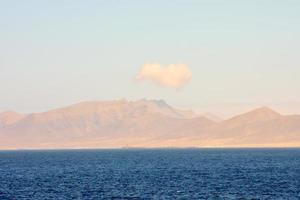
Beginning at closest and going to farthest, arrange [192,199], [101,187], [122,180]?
1. [192,199]
2. [101,187]
3. [122,180]

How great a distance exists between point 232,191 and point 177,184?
13897 millimetres

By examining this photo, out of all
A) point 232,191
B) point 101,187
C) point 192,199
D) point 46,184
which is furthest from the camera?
point 46,184

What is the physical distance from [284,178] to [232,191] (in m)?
25.9

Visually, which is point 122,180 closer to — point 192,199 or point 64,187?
point 64,187

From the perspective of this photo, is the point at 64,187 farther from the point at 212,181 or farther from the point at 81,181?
the point at 212,181

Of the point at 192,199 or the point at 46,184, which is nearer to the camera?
the point at 192,199

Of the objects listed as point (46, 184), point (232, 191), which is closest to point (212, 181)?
point (232, 191)

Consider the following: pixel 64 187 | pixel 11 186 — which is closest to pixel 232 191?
pixel 64 187

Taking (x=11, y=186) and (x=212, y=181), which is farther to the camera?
(x=212, y=181)

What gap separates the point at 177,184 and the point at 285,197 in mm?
22566

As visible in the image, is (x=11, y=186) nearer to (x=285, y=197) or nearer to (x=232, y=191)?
(x=232, y=191)

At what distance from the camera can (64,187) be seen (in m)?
97.9

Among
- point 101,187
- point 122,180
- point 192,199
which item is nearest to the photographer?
point 192,199

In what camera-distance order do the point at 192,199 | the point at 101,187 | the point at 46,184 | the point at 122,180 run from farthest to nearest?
the point at 122,180, the point at 46,184, the point at 101,187, the point at 192,199
